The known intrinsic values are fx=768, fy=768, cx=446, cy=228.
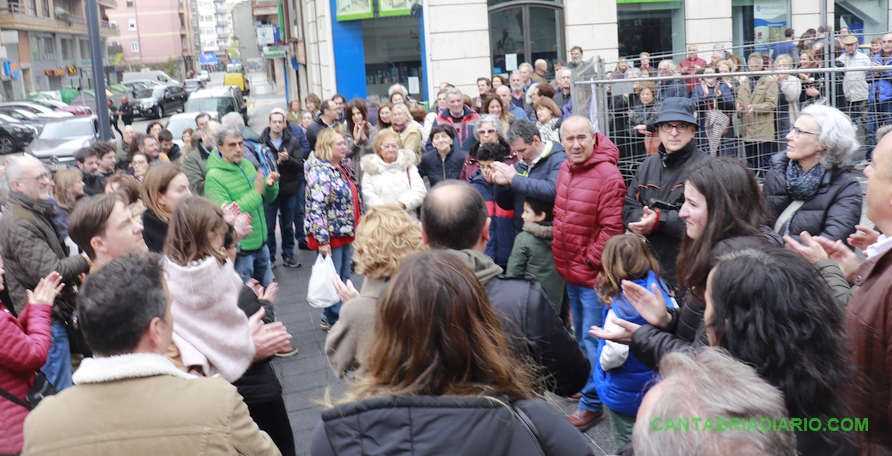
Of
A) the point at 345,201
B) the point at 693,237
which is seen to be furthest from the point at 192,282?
the point at 345,201

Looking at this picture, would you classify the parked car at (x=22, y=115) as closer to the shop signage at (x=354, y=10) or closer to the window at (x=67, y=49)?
the shop signage at (x=354, y=10)

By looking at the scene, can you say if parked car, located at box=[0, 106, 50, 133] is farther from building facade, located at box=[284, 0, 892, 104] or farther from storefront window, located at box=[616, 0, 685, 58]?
storefront window, located at box=[616, 0, 685, 58]

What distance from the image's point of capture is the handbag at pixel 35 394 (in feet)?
11.2

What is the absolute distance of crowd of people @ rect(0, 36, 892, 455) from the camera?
203 cm

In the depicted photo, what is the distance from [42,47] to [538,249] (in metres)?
59.4

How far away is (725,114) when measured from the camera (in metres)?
7.09

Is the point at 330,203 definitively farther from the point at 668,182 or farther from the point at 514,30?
the point at 514,30

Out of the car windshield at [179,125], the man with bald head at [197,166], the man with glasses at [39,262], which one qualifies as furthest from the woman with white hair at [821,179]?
the car windshield at [179,125]

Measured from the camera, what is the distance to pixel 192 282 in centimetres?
347

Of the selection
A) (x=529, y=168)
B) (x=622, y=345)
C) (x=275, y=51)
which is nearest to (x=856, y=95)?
(x=529, y=168)

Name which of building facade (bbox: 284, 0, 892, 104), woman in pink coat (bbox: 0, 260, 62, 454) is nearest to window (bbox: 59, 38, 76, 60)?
building facade (bbox: 284, 0, 892, 104)

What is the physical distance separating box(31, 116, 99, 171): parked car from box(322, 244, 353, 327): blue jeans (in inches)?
676

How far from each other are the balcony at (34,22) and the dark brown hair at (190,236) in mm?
46118

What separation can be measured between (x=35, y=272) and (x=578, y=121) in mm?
3561
